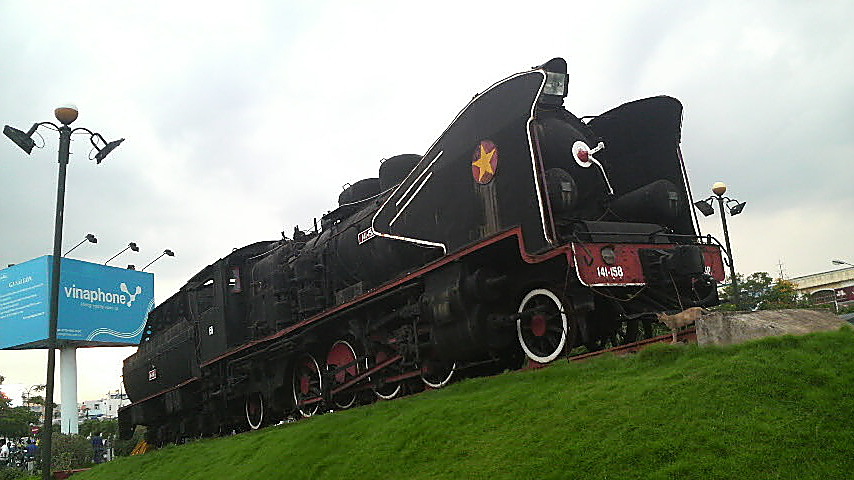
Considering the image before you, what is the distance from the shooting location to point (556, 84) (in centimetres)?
916

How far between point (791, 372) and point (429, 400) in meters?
3.95

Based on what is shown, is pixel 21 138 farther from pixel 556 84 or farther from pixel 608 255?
pixel 608 255

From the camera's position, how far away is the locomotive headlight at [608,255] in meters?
7.82

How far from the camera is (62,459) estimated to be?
108 ft

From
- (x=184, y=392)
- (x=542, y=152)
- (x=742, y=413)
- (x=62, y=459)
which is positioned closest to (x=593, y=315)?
(x=542, y=152)

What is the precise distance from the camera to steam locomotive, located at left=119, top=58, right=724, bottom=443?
811 centimetres

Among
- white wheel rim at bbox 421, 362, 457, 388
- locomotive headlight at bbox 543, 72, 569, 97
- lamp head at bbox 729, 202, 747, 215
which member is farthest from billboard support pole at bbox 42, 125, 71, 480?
lamp head at bbox 729, 202, 747, 215

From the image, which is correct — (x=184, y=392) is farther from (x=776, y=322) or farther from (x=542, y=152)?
(x=776, y=322)

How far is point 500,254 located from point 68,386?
4290 cm

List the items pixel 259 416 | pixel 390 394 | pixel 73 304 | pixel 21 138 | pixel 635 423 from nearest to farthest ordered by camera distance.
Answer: pixel 635 423 → pixel 390 394 → pixel 21 138 → pixel 259 416 → pixel 73 304

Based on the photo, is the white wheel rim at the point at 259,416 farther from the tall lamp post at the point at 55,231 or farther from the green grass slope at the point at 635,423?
the green grass slope at the point at 635,423

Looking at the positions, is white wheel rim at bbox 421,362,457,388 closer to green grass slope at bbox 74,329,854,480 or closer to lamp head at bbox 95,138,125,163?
green grass slope at bbox 74,329,854,480

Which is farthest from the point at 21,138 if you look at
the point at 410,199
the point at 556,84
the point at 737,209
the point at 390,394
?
the point at 737,209

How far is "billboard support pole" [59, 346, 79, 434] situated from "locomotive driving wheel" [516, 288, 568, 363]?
42222mm
